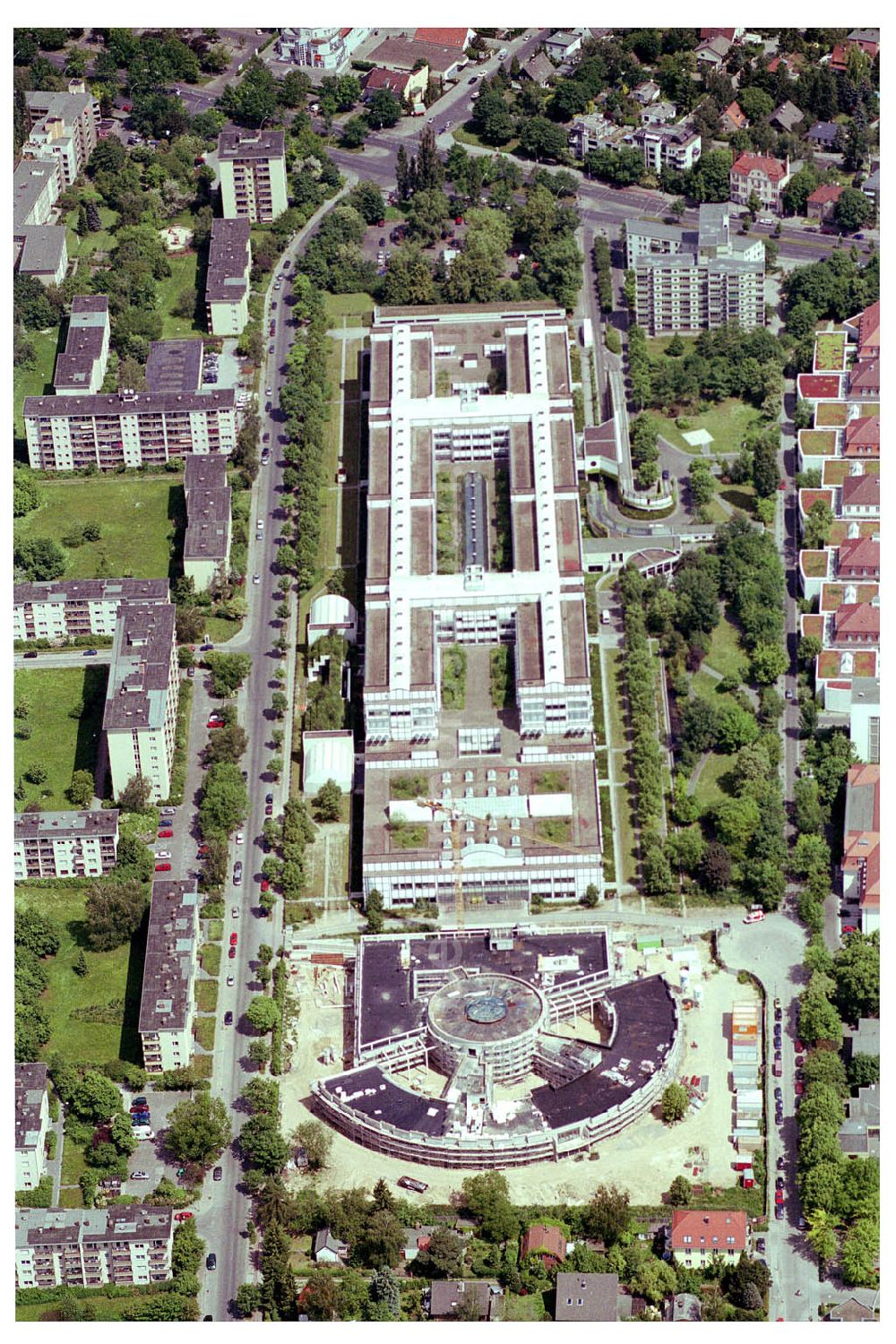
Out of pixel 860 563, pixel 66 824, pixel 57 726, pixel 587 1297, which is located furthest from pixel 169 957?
pixel 860 563

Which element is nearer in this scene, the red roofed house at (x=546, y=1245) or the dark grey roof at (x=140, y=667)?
the red roofed house at (x=546, y=1245)

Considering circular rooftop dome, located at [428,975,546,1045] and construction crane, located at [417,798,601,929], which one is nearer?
circular rooftop dome, located at [428,975,546,1045]

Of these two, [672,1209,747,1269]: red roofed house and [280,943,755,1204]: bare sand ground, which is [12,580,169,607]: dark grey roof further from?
[672,1209,747,1269]: red roofed house

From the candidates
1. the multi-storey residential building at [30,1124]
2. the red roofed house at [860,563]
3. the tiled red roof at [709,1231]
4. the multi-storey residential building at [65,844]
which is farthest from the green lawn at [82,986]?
the red roofed house at [860,563]

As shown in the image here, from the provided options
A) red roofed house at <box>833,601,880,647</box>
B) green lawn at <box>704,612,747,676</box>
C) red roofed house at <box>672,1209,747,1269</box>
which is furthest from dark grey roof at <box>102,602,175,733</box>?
red roofed house at <box>672,1209,747,1269</box>

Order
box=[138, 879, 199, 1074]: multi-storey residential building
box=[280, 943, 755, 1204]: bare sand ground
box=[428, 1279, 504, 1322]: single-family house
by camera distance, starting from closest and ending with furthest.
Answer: box=[428, 1279, 504, 1322]: single-family house → box=[280, 943, 755, 1204]: bare sand ground → box=[138, 879, 199, 1074]: multi-storey residential building

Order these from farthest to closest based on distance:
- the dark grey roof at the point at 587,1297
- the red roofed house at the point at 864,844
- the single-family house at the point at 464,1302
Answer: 1. the red roofed house at the point at 864,844
2. the single-family house at the point at 464,1302
3. the dark grey roof at the point at 587,1297

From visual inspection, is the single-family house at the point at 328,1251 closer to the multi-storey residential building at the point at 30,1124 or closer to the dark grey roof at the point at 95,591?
the multi-storey residential building at the point at 30,1124
